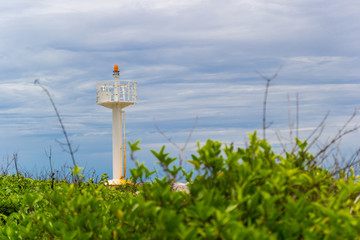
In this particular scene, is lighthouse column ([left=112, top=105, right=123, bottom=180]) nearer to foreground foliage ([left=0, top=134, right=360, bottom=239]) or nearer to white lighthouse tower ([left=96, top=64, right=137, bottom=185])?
white lighthouse tower ([left=96, top=64, right=137, bottom=185])

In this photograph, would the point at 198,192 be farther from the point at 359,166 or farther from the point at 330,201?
the point at 359,166

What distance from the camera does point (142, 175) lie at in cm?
291

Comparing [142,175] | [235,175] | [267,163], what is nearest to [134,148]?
[142,175]

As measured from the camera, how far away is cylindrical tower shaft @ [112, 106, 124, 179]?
23625 millimetres

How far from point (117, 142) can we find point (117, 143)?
63 mm

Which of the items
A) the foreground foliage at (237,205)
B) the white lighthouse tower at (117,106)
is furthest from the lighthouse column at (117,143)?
the foreground foliage at (237,205)

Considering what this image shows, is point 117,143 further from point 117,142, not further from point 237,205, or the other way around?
point 237,205

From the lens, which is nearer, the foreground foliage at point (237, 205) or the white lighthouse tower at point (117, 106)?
the foreground foliage at point (237, 205)

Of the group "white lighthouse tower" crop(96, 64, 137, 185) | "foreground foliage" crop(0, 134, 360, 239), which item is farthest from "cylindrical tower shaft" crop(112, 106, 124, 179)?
"foreground foliage" crop(0, 134, 360, 239)

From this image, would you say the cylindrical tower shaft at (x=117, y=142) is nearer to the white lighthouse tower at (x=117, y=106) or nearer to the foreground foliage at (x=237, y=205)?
the white lighthouse tower at (x=117, y=106)

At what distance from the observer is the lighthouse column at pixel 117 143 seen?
23623 mm

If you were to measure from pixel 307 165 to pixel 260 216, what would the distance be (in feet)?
3.27

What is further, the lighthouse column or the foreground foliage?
the lighthouse column

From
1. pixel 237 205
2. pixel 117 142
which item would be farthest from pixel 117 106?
pixel 237 205
